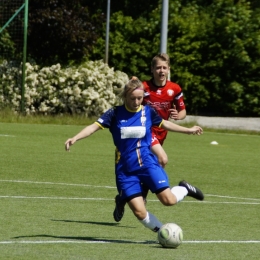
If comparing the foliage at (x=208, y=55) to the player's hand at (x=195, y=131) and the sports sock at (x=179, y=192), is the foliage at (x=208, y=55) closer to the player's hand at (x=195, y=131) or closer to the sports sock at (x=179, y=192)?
the sports sock at (x=179, y=192)

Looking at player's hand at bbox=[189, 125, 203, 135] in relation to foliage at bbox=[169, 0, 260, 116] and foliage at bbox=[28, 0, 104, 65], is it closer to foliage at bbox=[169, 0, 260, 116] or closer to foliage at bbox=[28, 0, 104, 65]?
foliage at bbox=[28, 0, 104, 65]

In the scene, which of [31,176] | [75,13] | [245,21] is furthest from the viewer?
[245,21]

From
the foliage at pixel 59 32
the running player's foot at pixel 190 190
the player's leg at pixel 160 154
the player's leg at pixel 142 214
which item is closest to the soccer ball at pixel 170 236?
the player's leg at pixel 142 214

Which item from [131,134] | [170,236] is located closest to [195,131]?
[131,134]

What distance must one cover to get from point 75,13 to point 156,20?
5022mm

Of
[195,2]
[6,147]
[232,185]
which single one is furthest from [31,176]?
[195,2]

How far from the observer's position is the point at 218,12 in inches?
1305

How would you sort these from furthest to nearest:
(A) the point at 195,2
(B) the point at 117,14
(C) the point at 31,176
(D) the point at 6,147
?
(A) the point at 195,2 → (B) the point at 117,14 → (D) the point at 6,147 → (C) the point at 31,176

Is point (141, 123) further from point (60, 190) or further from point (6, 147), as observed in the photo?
point (6, 147)

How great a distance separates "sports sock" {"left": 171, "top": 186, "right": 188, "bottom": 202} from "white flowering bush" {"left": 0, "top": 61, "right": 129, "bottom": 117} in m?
17.4

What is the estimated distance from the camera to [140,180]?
27.5ft

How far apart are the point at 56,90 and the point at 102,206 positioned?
16.3m

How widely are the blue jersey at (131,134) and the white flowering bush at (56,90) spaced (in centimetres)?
1781

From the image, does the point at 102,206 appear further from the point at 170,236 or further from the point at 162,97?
the point at 170,236
